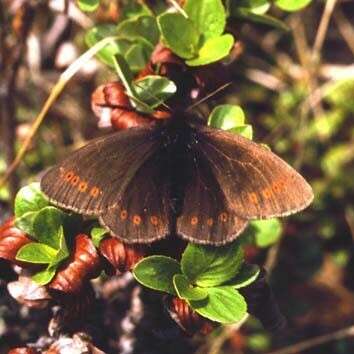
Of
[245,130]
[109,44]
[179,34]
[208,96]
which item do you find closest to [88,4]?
[109,44]

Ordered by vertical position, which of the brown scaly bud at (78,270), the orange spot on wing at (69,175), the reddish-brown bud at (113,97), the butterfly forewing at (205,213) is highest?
the reddish-brown bud at (113,97)

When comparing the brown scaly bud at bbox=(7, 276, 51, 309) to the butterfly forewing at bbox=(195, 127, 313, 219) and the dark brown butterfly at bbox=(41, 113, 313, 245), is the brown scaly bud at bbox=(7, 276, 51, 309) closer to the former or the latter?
the dark brown butterfly at bbox=(41, 113, 313, 245)

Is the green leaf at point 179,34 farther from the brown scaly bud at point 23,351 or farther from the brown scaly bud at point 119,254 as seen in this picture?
the brown scaly bud at point 23,351

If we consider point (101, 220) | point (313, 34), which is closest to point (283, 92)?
point (313, 34)

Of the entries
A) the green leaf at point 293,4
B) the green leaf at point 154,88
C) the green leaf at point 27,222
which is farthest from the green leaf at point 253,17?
the green leaf at point 27,222

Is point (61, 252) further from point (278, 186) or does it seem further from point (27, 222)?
point (278, 186)

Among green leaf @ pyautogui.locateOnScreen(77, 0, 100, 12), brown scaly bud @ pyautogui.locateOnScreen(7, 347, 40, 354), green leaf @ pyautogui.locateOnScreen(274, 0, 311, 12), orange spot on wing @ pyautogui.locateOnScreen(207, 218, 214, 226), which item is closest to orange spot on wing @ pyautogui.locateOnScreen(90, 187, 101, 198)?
orange spot on wing @ pyautogui.locateOnScreen(207, 218, 214, 226)
